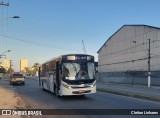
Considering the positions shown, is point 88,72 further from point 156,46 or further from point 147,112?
point 156,46

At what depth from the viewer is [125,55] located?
8625 cm

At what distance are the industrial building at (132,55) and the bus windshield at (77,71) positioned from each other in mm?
42408

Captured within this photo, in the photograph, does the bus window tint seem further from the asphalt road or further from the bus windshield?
the asphalt road

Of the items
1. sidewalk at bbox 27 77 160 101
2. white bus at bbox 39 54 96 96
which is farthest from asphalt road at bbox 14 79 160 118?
sidewalk at bbox 27 77 160 101

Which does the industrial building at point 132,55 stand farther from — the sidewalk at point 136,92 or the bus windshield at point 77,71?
the bus windshield at point 77,71

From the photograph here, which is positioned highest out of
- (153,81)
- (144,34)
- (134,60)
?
(144,34)

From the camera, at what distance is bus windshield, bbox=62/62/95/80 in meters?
22.2

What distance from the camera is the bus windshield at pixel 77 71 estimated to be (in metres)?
22.2

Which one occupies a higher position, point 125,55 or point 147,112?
point 125,55

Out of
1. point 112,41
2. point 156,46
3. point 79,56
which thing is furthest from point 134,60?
point 79,56

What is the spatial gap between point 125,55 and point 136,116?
73.3 meters

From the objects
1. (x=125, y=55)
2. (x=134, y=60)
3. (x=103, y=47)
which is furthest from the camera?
(x=103, y=47)

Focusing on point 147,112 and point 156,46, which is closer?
point 147,112

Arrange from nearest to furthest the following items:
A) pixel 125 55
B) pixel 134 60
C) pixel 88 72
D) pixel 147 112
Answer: pixel 147 112 < pixel 88 72 < pixel 134 60 < pixel 125 55
